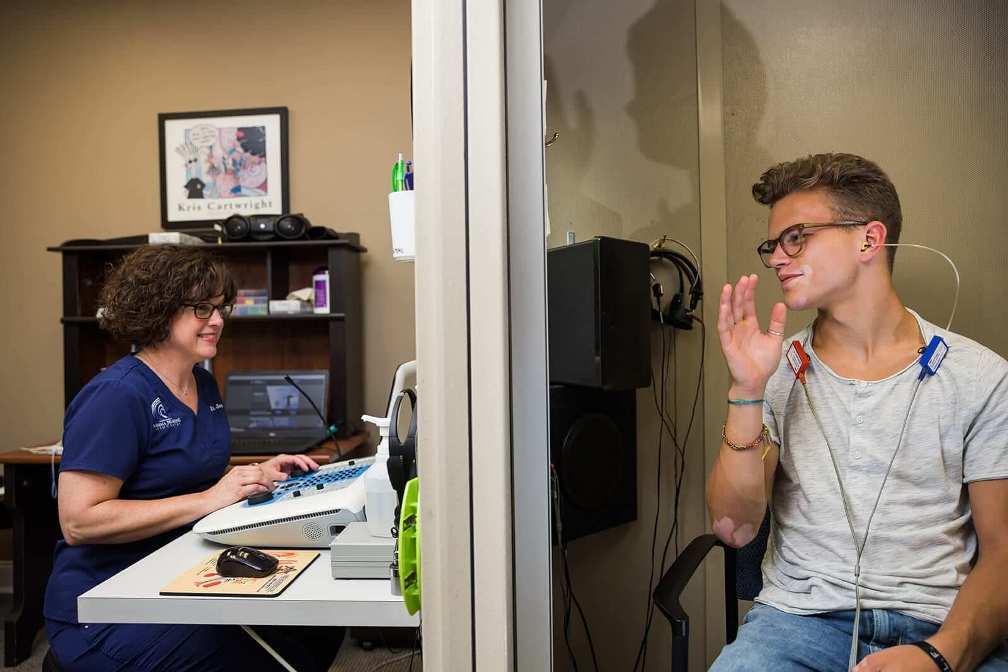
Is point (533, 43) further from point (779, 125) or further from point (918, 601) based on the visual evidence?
point (918, 601)

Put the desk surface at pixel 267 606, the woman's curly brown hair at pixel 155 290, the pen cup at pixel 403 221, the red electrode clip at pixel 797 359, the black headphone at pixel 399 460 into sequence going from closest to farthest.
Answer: the red electrode clip at pixel 797 359
the desk surface at pixel 267 606
the black headphone at pixel 399 460
the pen cup at pixel 403 221
the woman's curly brown hair at pixel 155 290

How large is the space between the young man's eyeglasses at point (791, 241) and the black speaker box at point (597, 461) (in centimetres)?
25

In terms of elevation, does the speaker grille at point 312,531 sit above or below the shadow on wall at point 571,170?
below

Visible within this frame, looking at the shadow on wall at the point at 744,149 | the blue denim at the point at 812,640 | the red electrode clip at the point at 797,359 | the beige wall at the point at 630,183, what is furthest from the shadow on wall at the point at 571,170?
the blue denim at the point at 812,640

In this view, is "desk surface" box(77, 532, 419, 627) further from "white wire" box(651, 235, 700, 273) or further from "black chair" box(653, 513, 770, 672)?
"white wire" box(651, 235, 700, 273)

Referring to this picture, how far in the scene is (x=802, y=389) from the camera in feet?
2.72

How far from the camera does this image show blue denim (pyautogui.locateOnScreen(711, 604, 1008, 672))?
788 millimetres

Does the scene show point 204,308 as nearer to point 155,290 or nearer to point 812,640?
point 155,290

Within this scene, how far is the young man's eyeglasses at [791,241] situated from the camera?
2.50 feet

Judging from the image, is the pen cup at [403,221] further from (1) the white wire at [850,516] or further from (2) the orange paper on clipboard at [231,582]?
(1) the white wire at [850,516]

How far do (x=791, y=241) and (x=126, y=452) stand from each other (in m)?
1.31

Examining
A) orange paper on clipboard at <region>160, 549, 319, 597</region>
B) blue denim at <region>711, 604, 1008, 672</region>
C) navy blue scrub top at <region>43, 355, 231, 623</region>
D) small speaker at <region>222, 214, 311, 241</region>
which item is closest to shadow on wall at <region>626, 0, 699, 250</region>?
blue denim at <region>711, 604, 1008, 672</region>

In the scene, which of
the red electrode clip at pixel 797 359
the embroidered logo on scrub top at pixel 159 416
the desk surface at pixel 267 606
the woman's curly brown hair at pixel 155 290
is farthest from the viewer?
the woman's curly brown hair at pixel 155 290

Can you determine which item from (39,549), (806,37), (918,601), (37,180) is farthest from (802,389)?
(37,180)
